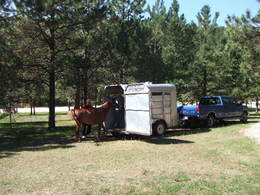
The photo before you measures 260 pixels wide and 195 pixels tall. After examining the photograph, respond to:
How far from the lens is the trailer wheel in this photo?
43.6ft

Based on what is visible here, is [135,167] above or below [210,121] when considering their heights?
below

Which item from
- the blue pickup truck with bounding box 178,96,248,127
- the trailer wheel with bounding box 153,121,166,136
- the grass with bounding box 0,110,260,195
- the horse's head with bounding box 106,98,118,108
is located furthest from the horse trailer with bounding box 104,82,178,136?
the blue pickup truck with bounding box 178,96,248,127

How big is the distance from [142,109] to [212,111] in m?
6.16

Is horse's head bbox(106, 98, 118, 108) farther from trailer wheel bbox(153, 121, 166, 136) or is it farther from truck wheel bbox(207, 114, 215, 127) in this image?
truck wheel bbox(207, 114, 215, 127)

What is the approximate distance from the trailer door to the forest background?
4.68 meters

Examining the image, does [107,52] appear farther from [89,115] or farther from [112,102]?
[89,115]

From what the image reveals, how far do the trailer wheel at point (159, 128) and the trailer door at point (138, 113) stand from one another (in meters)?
1.11

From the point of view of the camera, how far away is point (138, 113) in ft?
41.4

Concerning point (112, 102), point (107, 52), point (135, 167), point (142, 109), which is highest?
point (107, 52)

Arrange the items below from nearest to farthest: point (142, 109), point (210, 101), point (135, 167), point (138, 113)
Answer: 1. point (135, 167)
2. point (142, 109)
3. point (138, 113)
4. point (210, 101)

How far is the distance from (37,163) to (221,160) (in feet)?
18.0

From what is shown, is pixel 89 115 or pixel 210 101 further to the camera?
pixel 210 101

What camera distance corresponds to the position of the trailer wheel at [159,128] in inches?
523

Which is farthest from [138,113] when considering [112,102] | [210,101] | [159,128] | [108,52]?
[210,101]
